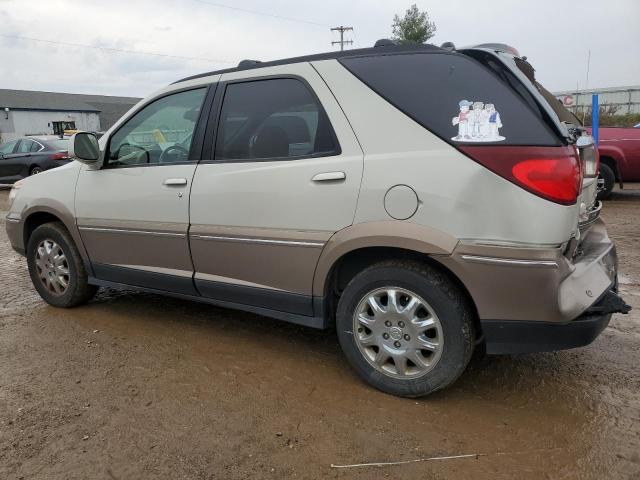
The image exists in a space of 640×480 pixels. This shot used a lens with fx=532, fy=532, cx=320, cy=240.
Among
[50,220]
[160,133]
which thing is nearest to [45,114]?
[50,220]

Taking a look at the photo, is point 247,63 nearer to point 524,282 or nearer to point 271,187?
point 271,187

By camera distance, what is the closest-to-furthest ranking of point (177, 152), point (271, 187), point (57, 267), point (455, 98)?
point (455, 98) → point (271, 187) → point (177, 152) → point (57, 267)

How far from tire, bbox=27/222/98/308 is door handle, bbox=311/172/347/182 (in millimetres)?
2477

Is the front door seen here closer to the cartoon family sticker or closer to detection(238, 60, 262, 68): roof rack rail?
detection(238, 60, 262, 68): roof rack rail

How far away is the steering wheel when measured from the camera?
367 centimetres

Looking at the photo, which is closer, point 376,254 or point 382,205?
point 382,205

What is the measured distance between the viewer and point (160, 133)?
152 inches

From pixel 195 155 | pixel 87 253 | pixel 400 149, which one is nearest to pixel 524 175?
pixel 400 149

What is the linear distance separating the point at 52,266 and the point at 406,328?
3244 mm

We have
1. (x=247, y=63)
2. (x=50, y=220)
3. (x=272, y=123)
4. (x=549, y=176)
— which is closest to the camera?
(x=549, y=176)

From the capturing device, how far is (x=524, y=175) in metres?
2.48

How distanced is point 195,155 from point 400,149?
1508 millimetres

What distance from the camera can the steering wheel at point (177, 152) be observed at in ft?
12.0

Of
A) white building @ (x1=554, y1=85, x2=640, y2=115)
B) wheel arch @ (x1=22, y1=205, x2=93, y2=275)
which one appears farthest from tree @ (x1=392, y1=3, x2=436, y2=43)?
wheel arch @ (x1=22, y1=205, x2=93, y2=275)
